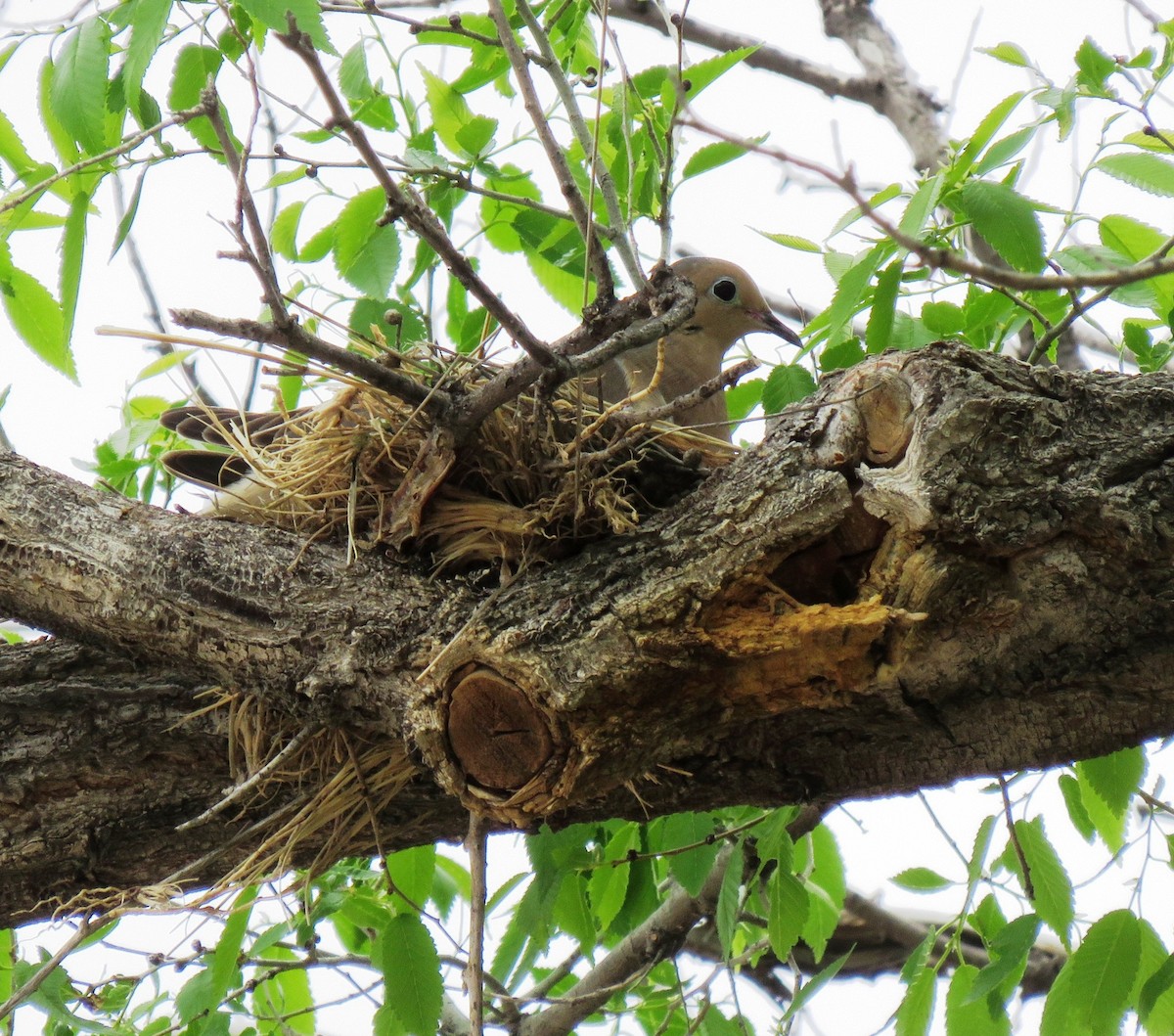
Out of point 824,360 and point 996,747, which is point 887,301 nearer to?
point 824,360

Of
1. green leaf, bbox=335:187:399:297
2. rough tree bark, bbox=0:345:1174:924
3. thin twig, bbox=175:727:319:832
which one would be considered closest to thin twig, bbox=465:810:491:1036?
rough tree bark, bbox=0:345:1174:924

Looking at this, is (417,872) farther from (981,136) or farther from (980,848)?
(981,136)

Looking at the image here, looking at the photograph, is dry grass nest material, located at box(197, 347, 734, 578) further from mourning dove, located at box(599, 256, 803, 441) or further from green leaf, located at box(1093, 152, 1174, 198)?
mourning dove, located at box(599, 256, 803, 441)

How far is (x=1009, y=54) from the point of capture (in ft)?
7.61

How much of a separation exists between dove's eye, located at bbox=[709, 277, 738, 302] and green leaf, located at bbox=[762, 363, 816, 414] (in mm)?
1395

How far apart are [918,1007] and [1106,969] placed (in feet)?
1.25

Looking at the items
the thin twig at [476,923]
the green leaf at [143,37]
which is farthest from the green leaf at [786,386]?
the green leaf at [143,37]

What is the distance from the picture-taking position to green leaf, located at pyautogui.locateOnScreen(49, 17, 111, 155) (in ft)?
6.74

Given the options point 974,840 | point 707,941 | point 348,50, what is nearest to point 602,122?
point 348,50

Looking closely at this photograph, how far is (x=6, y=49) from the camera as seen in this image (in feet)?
7.66

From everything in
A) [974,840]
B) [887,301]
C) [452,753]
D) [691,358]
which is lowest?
[974,840]

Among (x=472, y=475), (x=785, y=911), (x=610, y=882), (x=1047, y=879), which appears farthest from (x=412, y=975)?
(x=1047, y=879)

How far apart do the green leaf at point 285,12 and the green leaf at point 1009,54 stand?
4.15ft

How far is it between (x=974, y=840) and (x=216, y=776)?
141 cm
